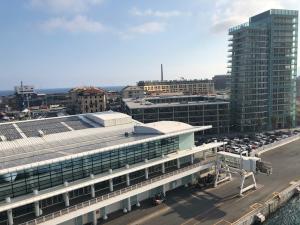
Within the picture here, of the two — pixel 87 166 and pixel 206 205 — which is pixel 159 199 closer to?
pixel 206 205

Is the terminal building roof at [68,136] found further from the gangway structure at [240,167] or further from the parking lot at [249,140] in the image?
the parking lot at [249,140]

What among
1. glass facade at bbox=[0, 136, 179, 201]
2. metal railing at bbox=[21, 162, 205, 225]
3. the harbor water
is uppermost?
glass facade at bbox=[0, 136, 179, 201]

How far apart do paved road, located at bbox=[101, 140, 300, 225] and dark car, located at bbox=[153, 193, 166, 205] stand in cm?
82

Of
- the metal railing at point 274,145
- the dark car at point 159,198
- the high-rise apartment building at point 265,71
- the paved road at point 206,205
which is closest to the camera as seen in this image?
the paved road at point 206,205

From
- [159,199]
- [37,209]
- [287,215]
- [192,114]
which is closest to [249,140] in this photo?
[192,114]

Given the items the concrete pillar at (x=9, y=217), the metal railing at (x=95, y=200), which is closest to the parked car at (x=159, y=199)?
the metal railing at (x=95, y=200)

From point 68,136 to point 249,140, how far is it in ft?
211

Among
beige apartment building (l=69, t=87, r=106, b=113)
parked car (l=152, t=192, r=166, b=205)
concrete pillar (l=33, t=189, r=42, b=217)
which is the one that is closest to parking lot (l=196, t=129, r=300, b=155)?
parked car (l=152, t=192, r=166, b=205)

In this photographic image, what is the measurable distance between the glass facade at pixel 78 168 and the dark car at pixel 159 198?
6888mm

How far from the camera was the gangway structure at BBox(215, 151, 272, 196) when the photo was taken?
56859mm

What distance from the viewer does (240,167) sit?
193ft

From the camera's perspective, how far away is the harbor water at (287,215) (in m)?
50.9

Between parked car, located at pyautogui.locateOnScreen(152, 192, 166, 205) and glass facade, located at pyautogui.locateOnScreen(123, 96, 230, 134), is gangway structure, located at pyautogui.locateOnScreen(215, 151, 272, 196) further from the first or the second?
glass facade, located at pyautogui.locateOnScreen(123, 96, 230, 134)

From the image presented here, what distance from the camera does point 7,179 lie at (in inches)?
1590
